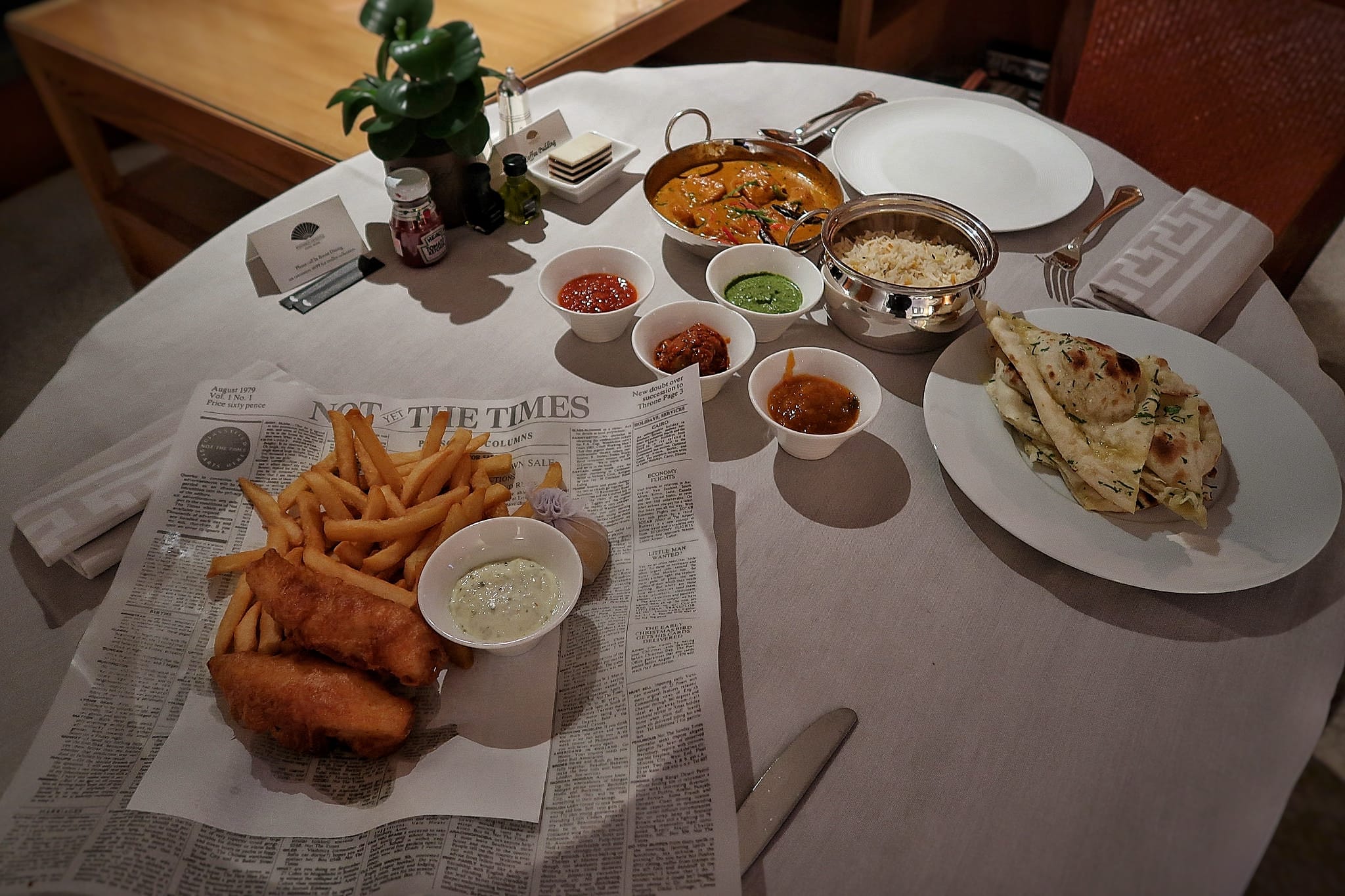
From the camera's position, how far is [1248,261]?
6.03 ft

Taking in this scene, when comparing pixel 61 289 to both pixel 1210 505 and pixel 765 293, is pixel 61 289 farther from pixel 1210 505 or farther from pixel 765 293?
pixel 1210 505

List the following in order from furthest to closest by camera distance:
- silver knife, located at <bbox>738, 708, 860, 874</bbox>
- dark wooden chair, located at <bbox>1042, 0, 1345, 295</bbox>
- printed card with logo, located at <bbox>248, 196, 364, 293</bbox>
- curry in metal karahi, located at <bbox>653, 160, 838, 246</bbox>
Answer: dark wooden chair, located at <bbox>1042, 0, 1345, 295</bbox>
curry in metal karahi, located at <bbox>653, 160, 838, 246</bbox>
printed card with logo, located at <bbox>248, 196, 364, 293</bbox>
silver knife, located at <bbox>738, 708, 860, 874</bbox>

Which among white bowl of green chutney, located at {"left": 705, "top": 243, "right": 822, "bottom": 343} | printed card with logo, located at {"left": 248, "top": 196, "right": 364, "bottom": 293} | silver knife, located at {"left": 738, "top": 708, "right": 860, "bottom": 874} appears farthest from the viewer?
printed card with logo, located at {"left": 248, "top": 196, "right": 364, "bottom": 293}

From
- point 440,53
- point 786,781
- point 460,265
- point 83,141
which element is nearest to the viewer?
point 786,781

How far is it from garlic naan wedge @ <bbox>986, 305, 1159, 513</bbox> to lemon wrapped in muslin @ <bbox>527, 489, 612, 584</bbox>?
842 millimetres

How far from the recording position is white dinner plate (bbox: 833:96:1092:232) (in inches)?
82.4

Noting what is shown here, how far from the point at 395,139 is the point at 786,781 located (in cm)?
155

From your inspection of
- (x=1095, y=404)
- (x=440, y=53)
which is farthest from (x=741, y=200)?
(x=1095, y=404)

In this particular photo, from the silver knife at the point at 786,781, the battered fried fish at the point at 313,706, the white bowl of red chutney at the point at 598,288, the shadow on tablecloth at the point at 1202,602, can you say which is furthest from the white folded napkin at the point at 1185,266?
the battered fried fish at the point at 313,706

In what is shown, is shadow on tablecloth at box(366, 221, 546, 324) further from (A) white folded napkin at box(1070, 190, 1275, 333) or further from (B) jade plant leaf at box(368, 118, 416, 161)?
(A) white folded napkin at box(1070, 190, 1275, 333)

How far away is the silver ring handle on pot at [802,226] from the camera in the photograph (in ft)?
5.94

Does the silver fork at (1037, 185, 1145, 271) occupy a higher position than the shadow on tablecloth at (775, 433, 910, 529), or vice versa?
the silver fork at (1037, 185, 1145, 271)

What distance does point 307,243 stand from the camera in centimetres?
189

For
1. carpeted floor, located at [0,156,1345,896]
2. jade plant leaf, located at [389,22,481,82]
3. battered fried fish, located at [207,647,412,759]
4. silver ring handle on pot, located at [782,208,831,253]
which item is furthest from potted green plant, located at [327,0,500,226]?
carpeted floor, located at [0,156,1345,896]
